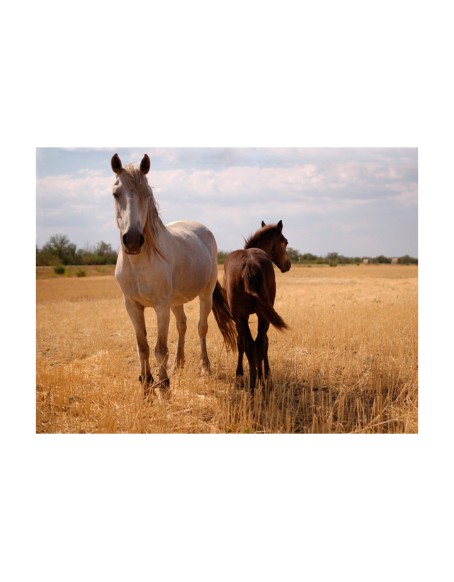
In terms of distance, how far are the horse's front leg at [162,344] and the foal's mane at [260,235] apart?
4.66 feet

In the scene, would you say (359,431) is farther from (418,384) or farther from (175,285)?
(175,285)

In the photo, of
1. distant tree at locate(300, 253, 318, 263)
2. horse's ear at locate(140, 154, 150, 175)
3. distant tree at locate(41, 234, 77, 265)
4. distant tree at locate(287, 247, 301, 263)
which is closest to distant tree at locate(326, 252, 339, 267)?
distant tree at locate(300, 253, 318, 263)

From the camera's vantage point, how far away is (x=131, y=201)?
172 inches

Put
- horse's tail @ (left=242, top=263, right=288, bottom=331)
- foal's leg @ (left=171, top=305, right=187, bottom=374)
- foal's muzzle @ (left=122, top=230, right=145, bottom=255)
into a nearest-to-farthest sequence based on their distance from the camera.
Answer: foal's muzzle @ (left=122, top=230, right=145, bottom=255)
horse's tail @ (left=242, top=263, right=288, bottom=331)
foal's leg @ (left=171, top=305, right=187, bottom=374)

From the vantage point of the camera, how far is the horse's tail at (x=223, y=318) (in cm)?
631

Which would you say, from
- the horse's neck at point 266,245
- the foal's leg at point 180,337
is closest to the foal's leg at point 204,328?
the foal's leg at point 180,337

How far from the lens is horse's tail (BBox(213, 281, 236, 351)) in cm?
631

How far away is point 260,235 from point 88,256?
2.29 metres

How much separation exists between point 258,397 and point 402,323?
9.95 feet

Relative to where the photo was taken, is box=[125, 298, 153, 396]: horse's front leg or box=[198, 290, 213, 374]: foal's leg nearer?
box=[125, 298, 153, 396]: horse's front leg

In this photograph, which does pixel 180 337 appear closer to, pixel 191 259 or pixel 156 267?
pixel 191 259

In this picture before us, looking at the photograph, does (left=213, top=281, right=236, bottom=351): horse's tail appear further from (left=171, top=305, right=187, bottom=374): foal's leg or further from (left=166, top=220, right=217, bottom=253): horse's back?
(left=166, top=220, right=217, bottom=253): horse's back

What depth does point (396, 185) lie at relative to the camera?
216 inches

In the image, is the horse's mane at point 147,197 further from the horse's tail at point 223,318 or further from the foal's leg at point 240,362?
the horse's tail at point 223,318
